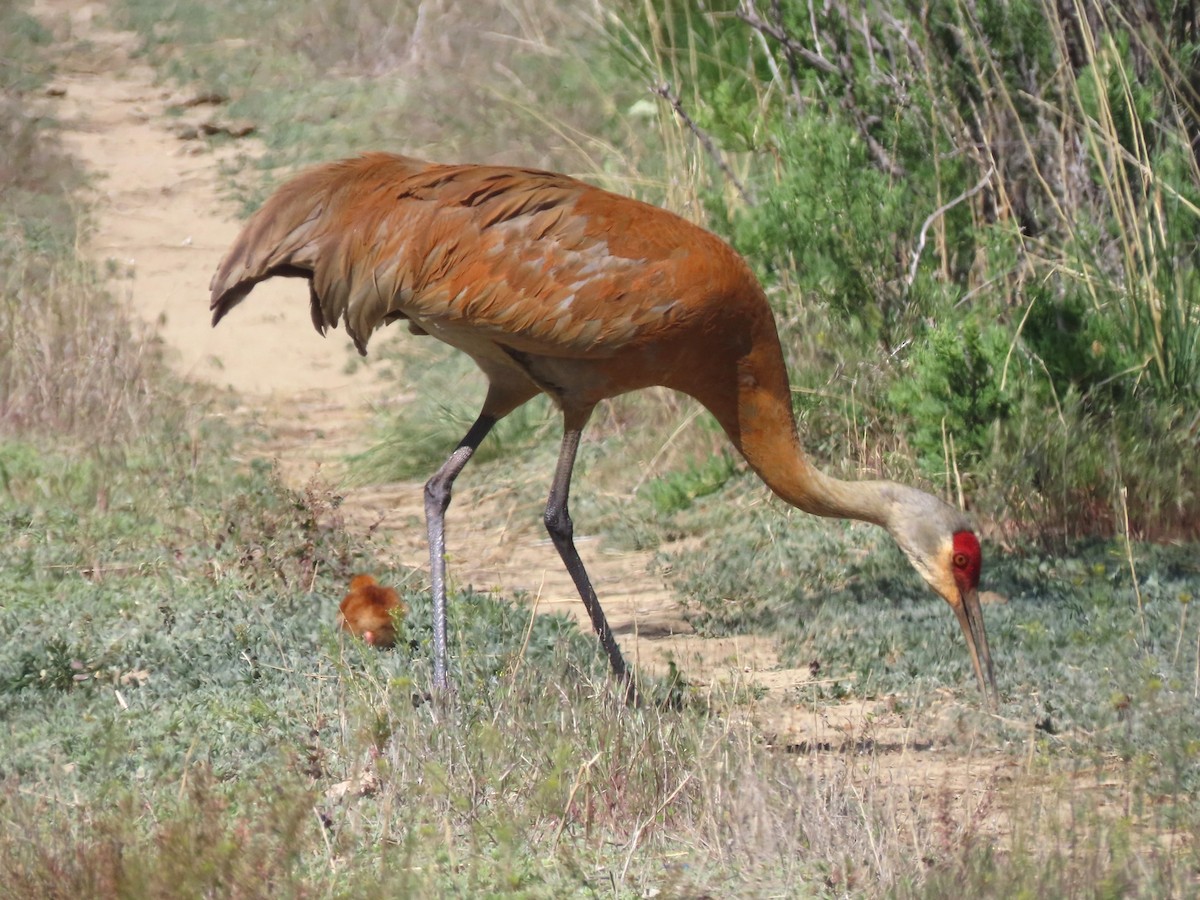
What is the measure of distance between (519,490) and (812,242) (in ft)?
6.95

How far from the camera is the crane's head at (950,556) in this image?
206 inches

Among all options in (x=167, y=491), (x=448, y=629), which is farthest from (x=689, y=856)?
(x=167, y=491)

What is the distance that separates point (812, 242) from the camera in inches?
289

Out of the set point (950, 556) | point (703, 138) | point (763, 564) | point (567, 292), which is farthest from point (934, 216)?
point (567, 292)

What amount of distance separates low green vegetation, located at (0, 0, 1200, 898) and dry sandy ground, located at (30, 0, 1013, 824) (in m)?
0.09

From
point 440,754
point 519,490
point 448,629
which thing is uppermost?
point 440,754

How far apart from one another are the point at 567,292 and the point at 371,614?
1269 mm

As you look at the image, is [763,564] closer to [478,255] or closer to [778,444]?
[778,444]

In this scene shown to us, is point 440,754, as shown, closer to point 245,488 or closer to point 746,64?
point 245,488

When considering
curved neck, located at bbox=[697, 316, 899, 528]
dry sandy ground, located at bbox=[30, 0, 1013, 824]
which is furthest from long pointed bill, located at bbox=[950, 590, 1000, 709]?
curved neck, located at bbox=[697, 316, 899, 528]

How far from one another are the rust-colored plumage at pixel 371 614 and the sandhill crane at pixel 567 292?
0.17 m

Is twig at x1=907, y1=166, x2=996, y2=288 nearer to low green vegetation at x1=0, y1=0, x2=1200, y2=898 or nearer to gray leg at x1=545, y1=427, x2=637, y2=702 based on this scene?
low green vegetation at x1=0, y1=0, x2=1200, y2=898

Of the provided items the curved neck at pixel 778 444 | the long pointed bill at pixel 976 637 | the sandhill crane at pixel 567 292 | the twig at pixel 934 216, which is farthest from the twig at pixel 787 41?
the long pointed bill at pixel 976 637

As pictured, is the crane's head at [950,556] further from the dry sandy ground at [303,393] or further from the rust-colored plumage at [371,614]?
the rust-colored plumage at [371,614]
